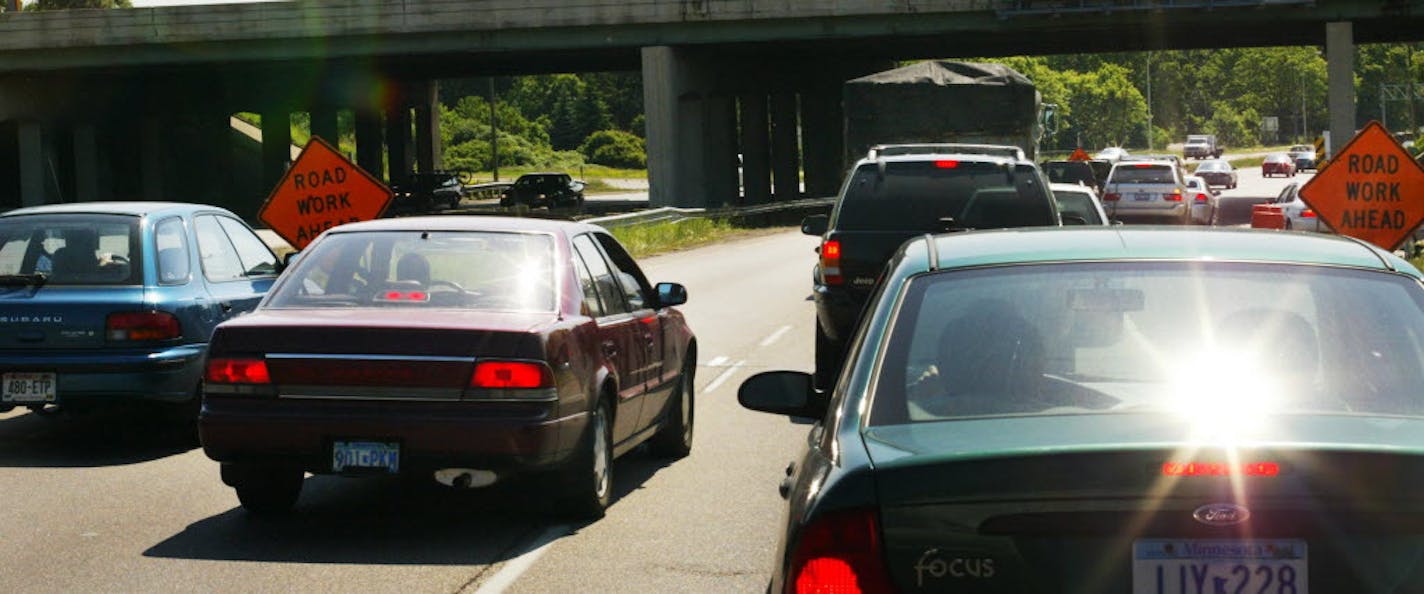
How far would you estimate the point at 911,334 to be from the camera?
4719 mm

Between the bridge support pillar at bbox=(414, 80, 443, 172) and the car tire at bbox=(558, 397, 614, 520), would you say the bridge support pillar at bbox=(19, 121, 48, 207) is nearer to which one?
the bridge support pillar at bbox=(414, 80, 443, 172)

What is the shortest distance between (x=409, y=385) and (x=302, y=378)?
499mm

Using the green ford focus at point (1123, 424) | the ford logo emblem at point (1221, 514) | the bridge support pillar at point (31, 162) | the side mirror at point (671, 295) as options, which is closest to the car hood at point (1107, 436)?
the green ford focus at point (1123, 424)

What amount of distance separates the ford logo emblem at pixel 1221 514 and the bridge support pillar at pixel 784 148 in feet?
246

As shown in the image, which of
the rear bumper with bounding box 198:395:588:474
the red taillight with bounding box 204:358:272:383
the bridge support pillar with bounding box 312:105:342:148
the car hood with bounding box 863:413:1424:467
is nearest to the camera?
the car hood with bounding box 863:413:1424:467

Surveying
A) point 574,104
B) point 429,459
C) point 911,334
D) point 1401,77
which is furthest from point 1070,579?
point 1401,77

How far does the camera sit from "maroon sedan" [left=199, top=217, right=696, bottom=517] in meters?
8.70

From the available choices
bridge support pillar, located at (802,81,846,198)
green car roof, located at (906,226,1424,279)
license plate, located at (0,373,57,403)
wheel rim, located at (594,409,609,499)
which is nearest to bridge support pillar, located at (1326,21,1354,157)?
bridge support pillar, located at (802,81,846,198)

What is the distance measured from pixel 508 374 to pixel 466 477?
1.62 feet

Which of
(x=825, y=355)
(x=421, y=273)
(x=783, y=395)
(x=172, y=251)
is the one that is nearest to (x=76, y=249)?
(x=172, y=251)

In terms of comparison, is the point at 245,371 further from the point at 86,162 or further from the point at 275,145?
the point at 275,145

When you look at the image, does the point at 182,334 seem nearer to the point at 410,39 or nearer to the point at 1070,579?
the point at 1070,579

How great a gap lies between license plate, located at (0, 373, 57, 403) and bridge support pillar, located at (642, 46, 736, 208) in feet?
147

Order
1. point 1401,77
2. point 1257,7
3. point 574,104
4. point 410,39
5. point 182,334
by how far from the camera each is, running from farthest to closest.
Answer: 1. point 1401,77
2. point 574,104
3. point 410,39
4. point 1257,7
5. point 182,334
